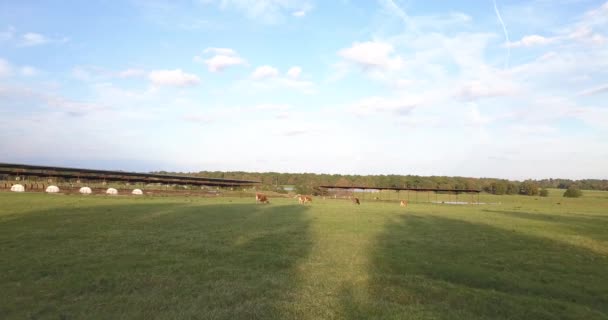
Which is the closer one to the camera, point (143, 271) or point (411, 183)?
point (143, 271)

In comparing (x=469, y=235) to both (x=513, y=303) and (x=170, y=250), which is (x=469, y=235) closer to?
(x=513, y=303)

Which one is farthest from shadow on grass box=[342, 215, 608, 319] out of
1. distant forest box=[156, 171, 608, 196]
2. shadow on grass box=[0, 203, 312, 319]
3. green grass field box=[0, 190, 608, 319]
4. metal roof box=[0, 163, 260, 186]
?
distant forest box=[156, 171, 608, 196]

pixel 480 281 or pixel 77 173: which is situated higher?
pixel 77 173

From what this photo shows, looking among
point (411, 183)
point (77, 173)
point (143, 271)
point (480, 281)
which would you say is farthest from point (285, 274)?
point (411, 183)

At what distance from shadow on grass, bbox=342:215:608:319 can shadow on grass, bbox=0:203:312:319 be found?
69.7 inches

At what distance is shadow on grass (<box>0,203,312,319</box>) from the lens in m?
6.27

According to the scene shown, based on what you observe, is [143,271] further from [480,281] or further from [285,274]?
[480,281]

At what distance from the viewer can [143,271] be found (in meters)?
8.51

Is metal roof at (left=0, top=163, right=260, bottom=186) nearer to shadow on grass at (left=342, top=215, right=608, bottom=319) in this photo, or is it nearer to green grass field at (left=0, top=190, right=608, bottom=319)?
green grass field at (left=0, top=190, right=608, bottom=319)

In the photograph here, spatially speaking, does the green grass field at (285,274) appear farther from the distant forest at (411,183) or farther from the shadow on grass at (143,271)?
the distant forest at (411,183)

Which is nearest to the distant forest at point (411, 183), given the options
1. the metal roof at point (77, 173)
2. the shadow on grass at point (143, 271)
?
the metal roof at point (77, 173)

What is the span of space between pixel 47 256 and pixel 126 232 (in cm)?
445

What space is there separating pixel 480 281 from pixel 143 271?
696 cm

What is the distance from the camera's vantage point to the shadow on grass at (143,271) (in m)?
6.27
